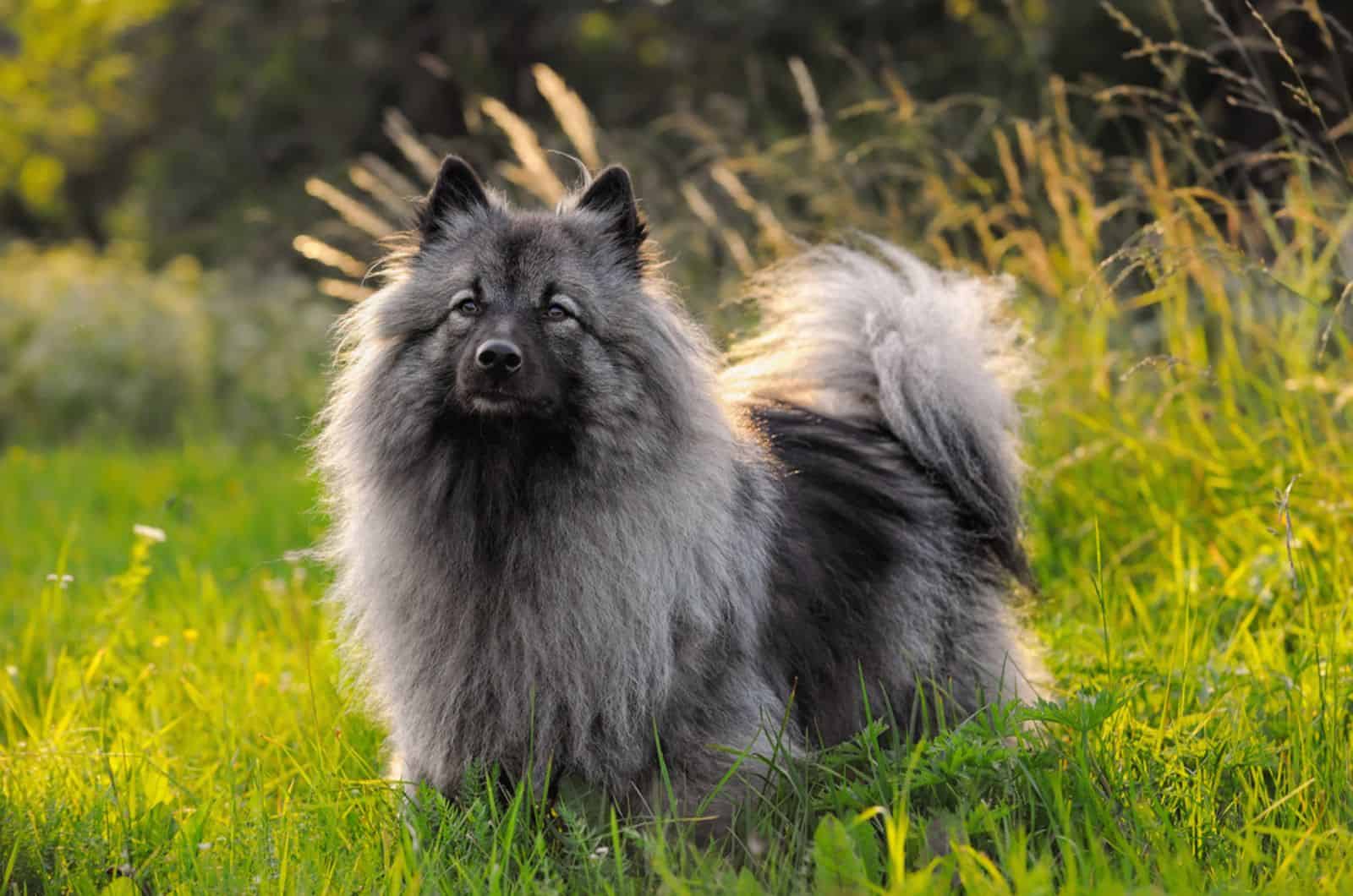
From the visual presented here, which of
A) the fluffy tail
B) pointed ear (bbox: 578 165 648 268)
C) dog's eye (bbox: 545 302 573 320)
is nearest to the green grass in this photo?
the fluffy tail

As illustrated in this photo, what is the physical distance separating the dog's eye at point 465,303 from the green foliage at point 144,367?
285 inches

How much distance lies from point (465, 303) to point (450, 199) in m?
0.41

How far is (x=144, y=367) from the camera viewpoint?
1100 centimetres

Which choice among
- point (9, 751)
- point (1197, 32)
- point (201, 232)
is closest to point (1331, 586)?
point (9, 751)

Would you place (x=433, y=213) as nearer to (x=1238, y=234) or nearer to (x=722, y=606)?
(x=722, y=606)

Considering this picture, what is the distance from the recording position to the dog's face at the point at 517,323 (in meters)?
3.07

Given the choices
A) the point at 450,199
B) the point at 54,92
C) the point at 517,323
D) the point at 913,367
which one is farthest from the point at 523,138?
the point at 54,92

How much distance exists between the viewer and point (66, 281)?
42.8 feet

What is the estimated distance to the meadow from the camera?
2.72 meters

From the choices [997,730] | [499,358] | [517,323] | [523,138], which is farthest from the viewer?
[523,138]

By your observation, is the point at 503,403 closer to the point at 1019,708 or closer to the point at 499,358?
the point at 499,358

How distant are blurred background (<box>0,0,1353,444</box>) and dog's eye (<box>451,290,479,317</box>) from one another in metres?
1.93

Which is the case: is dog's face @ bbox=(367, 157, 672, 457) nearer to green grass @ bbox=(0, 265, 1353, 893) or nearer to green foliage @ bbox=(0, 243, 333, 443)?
green grass @ bbox=(0, 265, 1353, 893)

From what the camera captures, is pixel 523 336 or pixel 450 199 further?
pixel 450 199
